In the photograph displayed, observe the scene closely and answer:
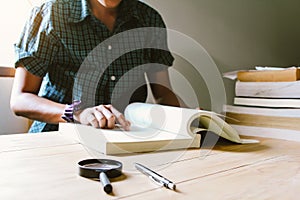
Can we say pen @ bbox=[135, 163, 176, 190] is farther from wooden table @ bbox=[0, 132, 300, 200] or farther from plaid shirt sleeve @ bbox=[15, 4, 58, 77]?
plaid shirt sleeve @ bbox=[15, 4, 58, 77]

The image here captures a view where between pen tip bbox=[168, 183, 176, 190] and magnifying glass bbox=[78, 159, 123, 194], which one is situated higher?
magnifying glass bbox=[78, 159, 123, 194]

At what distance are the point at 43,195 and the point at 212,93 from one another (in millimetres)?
1135

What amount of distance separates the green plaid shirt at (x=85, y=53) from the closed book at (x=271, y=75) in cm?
38

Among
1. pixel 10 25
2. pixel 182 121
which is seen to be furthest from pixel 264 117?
pixel 10 25

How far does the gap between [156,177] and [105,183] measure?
7 cm

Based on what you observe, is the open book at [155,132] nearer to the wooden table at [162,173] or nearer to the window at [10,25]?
the wooden table at [162,173]

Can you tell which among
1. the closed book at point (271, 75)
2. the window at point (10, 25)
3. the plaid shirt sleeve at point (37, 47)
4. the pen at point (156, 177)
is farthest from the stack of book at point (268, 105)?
the window at point (10, 25)

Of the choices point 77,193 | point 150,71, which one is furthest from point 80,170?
point 150,71

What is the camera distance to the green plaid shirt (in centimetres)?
97

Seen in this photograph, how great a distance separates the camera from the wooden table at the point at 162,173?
37cm

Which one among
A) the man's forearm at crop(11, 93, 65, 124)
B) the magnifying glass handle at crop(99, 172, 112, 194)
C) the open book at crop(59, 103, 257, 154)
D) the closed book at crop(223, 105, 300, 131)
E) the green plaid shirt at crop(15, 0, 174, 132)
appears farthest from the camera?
the green plaid shirt at crop(15, 0, 174, 132)

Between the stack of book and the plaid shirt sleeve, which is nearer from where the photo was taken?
the stack of book

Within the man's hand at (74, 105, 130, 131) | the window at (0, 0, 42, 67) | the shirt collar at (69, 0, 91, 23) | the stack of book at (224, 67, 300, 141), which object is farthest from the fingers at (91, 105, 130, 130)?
the window at (0, 0, 42, 67)

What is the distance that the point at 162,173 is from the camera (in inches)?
17.8
